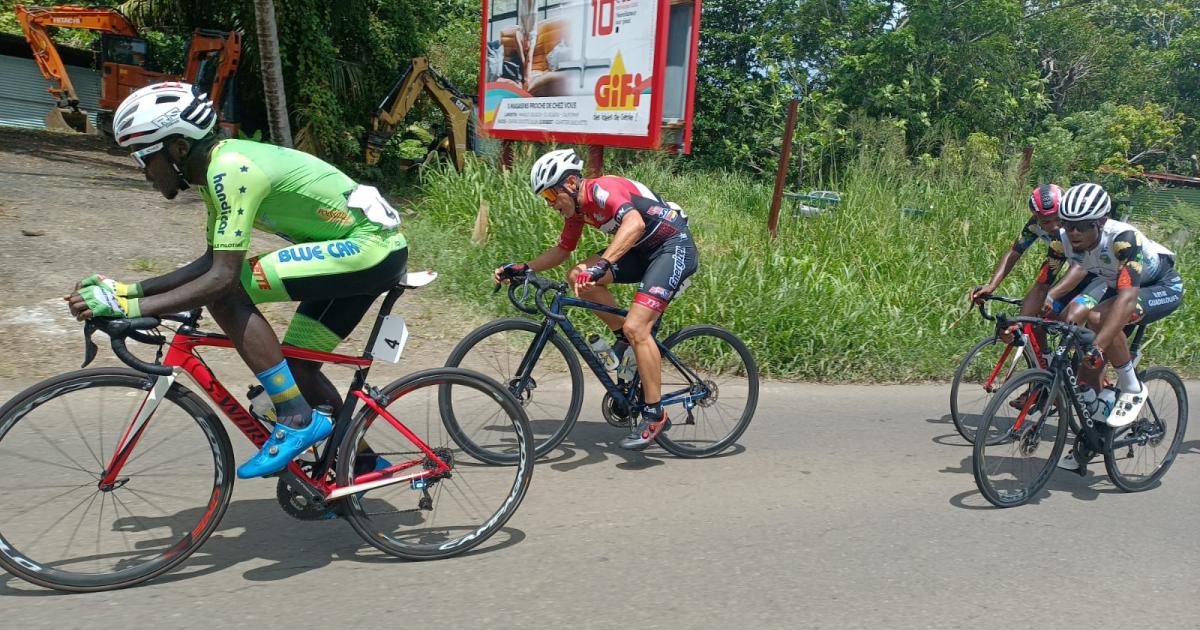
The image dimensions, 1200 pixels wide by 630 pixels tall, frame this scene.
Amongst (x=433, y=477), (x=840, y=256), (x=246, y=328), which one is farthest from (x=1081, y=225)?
(x=246, y=328)

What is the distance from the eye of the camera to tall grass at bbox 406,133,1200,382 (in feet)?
28.3

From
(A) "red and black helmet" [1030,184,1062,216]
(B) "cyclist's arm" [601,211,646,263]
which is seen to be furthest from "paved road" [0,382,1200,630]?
(A) "red and black helmet" [1030,184,1062,216]

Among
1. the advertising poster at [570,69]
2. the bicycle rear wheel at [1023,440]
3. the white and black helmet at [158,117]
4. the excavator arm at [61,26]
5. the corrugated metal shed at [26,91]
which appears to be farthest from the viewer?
the corrugated metal shed at [26,91]

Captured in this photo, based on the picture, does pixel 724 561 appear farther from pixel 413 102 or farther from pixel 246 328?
pixel 413 102

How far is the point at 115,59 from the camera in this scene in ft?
63.2

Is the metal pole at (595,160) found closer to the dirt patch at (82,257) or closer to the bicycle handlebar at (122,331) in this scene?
the dirt patch at (82,257)

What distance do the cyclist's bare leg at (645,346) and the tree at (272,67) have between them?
9918 millimetres

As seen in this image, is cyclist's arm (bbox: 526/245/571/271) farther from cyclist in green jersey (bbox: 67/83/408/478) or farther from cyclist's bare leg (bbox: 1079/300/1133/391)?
cyclist's bare leg (bbox: 1079/300/1133/391)

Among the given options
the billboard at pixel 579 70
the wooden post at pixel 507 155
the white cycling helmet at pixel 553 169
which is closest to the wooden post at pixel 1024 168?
the billboard at pixel 579 70

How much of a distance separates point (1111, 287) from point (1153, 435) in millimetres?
985

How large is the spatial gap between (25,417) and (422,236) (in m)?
7.40

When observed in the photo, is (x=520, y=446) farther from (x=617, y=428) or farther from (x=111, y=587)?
(x=617, y=428)

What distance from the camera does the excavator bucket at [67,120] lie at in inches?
818

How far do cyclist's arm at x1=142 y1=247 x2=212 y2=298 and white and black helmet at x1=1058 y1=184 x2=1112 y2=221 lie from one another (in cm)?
489
